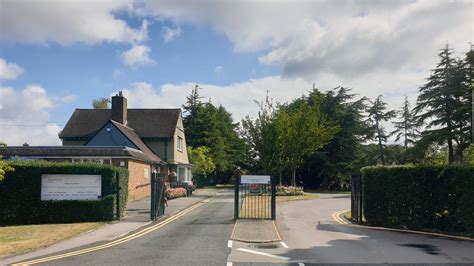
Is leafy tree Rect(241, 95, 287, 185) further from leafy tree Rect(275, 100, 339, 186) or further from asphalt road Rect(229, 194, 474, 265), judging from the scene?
asphalt road Rect(229, 194, 474, 265)

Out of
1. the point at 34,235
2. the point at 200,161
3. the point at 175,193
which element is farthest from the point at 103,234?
the point at 200,161

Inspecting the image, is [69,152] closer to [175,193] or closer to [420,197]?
[175,193]

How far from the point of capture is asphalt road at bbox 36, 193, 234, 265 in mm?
10500

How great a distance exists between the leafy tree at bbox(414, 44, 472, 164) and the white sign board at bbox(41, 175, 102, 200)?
94.9 feet

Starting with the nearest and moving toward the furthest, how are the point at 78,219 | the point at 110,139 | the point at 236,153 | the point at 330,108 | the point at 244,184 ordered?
the point at 78,219 → the point at 244,184 → the point at 110,139 → the point at 330,108 → the point at 236,153

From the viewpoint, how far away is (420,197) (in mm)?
16578

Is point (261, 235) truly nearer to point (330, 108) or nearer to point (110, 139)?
point (110, 139)

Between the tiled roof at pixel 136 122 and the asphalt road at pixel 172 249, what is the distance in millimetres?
28403

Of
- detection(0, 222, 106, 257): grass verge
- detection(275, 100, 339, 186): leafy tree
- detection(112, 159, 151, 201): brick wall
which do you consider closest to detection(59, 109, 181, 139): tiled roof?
detection(112, 159, 151, 201): brick wall

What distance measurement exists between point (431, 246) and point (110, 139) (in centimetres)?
2993

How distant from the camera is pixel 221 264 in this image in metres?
10.2

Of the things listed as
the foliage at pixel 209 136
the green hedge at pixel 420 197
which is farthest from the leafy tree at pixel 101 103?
the green hedge at pixel 420 197

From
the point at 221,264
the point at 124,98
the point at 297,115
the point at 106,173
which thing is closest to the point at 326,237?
the point at 221,264

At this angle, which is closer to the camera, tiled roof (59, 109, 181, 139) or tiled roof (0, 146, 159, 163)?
tiled roof (0, 146, 159, 163)
